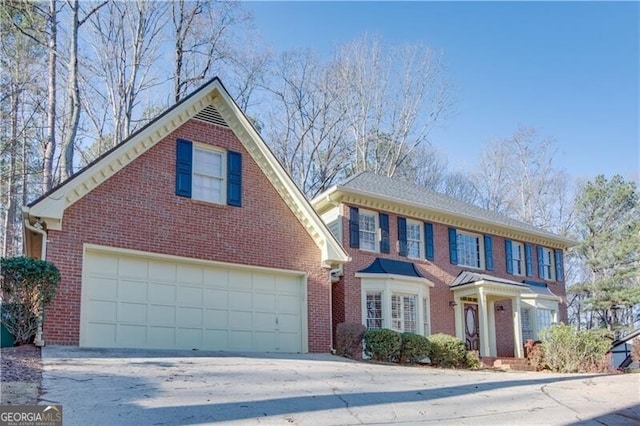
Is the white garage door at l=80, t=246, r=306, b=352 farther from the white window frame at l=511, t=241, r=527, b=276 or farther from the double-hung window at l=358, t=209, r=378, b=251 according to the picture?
the white window frame at l=511, t=241, r=527, b=276

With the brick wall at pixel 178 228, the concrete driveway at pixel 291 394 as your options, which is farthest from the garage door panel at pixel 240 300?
the concrete driveway at pixel 291 394

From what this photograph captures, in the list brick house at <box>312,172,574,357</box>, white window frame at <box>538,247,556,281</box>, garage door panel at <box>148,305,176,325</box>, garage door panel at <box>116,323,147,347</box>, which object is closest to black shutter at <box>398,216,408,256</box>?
brick house at <box>312,172,574,357</box>

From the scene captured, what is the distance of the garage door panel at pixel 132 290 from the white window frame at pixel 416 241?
32.6 ft

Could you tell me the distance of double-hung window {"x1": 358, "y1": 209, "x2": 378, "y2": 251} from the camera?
62.5 ft

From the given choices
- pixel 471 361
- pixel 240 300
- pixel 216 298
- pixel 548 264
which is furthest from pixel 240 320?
pixel 548 264

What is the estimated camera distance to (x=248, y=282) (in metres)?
14.6

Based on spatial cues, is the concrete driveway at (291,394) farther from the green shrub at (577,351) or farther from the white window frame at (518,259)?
the white window frame at (518,259)

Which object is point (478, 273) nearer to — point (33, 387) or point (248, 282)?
point (248, 282)

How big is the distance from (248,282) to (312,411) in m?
7.66

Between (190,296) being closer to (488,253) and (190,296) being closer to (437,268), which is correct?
(437,268)

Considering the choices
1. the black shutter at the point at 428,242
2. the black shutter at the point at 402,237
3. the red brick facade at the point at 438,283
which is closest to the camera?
the red brick facade at the point at 438,283

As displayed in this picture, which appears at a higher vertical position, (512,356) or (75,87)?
(75,87)

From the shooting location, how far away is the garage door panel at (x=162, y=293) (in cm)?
1305

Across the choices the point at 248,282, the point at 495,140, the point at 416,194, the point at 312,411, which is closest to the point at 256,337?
the point at 248,282
